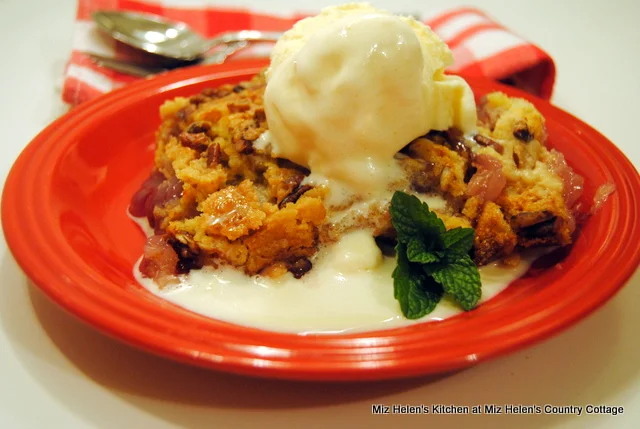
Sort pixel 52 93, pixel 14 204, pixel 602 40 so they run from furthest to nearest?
pixel 602 40 < pixel 52 93 < pixel 14 204

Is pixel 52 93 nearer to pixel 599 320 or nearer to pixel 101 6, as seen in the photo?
pixel 101 6

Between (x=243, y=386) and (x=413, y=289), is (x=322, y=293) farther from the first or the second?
(x=243, y=386)

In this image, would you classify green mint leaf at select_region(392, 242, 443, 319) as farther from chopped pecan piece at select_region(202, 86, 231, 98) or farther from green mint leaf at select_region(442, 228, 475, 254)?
chopped pecan piece at select_region(202, 86, 231, 98)

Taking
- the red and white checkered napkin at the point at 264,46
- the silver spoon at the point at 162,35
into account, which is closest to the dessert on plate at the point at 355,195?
the red and white checkered napkin at the point at 264,46

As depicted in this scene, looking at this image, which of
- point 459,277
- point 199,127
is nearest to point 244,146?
point 199,127

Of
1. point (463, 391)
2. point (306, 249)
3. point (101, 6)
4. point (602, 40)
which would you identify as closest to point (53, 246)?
point (306, 249)

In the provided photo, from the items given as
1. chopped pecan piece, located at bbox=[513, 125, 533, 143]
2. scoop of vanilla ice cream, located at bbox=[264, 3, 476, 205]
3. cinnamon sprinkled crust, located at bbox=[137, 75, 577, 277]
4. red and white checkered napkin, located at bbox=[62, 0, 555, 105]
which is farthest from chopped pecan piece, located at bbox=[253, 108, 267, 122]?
red and white checkered napkin, located at bbox=[62, 0, 555, 105]

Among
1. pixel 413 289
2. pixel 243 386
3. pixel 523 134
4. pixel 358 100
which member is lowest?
pixel 243 386
